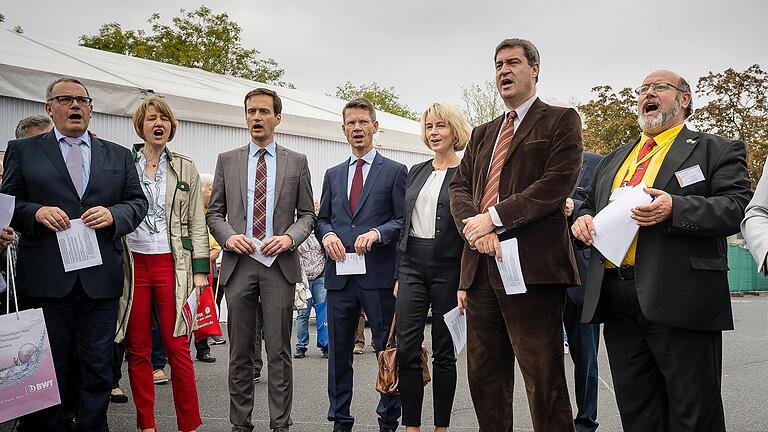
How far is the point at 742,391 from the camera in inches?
262

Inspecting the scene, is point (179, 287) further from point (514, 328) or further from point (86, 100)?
point (514, 328)

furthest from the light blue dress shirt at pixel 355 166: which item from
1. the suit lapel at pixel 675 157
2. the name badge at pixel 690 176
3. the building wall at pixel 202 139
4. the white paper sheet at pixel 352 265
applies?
the building wall at pixel 202 139

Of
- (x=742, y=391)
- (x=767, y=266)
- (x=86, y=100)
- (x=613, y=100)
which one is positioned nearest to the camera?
(x=767, y=266)

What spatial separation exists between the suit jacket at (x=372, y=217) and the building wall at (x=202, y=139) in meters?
5.37

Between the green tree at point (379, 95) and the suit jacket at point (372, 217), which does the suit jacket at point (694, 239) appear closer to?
the suit jacket at point (372, 217)

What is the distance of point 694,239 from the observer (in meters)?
3.39

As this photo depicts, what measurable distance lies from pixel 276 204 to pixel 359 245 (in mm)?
658

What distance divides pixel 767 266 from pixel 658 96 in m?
1.34

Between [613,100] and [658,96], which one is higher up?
[613,100]

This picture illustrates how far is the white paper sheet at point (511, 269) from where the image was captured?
361cm

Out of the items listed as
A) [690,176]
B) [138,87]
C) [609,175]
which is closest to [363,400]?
[609,175]

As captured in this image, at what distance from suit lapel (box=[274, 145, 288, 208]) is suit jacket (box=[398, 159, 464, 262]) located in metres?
0.90

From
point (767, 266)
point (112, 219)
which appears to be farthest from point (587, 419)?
point (112, 219)

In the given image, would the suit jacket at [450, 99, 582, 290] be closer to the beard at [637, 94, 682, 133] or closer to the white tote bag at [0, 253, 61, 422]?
the beard at [637, 94, 682, 133]
